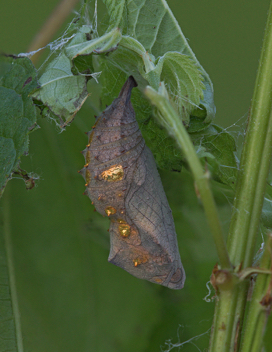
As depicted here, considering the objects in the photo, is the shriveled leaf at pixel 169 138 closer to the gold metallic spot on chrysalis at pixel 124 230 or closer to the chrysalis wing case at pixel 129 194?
the chrysalis wing case at pixel 129 194

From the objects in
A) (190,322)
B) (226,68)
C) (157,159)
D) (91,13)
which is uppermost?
(91,13)

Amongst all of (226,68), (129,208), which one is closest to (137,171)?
(129,208)

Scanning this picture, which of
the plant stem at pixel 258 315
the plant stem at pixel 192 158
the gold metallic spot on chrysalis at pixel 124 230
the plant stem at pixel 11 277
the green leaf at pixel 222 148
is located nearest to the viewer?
the plant stem at pixel 192 158

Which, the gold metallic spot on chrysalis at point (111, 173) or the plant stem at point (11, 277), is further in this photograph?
the plant stem at point (11, 277)

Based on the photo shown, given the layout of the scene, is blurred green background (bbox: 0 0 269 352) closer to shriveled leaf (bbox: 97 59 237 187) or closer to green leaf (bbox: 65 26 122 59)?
shriveled leaf (bbox: 97 59 237 187)

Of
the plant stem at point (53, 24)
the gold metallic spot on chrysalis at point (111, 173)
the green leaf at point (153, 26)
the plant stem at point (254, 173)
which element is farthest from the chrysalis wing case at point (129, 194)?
the plant stem at point (53, 24)

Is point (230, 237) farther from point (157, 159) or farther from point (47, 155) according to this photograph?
point (47, 155)

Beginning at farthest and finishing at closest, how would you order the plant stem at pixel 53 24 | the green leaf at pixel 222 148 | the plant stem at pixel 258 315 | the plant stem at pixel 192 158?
the plant stem at pixel 53 24, the green leaf at pixel 222 148, the plant stem at pixel 258 315, the plant stem at pixel 192 158

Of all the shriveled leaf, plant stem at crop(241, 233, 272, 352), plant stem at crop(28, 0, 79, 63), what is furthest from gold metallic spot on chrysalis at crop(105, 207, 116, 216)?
plant stem at crop(28, 0, 79, 63)
